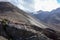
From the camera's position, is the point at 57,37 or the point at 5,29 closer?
the point at 5,29

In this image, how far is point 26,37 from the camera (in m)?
84.3

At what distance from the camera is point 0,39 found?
7862 cm

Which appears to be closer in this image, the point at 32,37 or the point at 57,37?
the point at 32,37

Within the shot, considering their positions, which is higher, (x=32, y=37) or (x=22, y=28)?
(x=22, y=28)

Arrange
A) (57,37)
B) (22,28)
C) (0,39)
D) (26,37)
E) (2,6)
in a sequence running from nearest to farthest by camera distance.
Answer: (0,39) < (26,37) < (22,28) < (57,37) < (2,6)

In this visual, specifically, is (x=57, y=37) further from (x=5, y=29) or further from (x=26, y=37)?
(x=5, y=29)

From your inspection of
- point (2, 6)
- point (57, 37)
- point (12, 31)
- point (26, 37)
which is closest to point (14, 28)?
point (12, 31)

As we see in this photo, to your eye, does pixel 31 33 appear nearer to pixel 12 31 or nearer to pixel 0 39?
pixel 12 31

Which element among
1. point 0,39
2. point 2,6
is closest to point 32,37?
point 0,39

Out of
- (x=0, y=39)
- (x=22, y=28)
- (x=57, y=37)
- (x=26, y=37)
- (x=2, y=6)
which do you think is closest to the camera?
(x=0, y=39)

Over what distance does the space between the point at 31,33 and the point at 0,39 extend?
15.3 meters

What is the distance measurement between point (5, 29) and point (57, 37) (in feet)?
91.8

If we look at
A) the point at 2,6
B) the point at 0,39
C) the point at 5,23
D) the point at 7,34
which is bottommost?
the point at 0,39

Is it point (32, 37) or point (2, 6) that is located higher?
point (2, 6)
